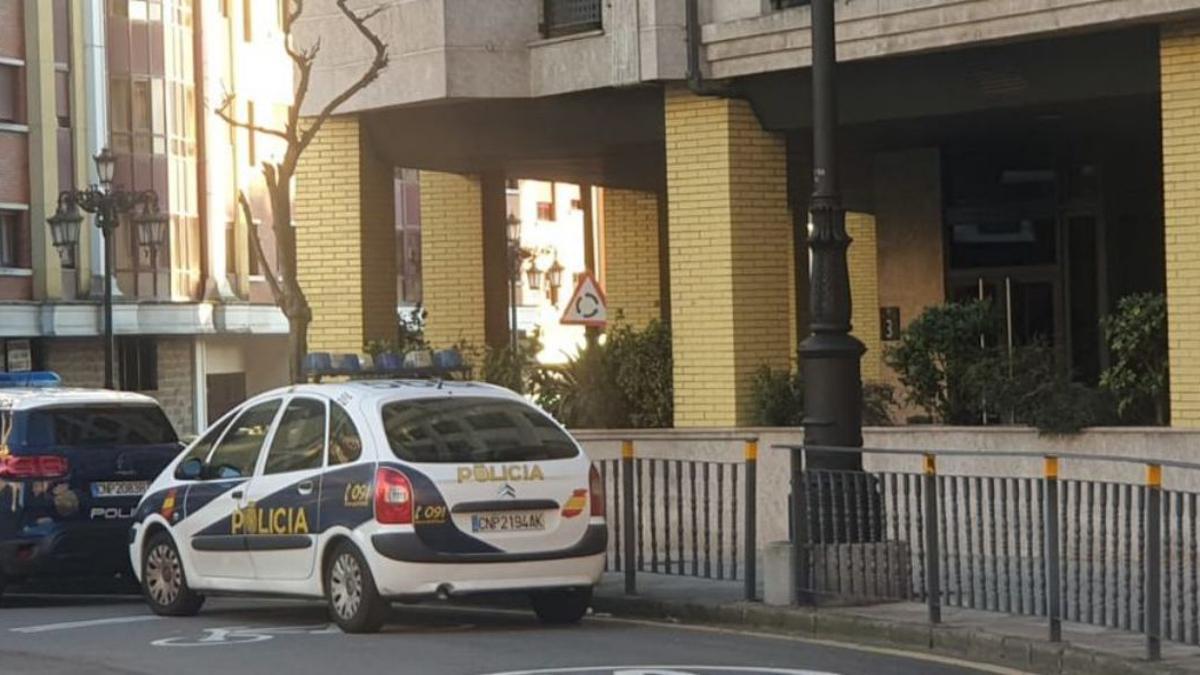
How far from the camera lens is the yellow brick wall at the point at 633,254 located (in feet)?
104

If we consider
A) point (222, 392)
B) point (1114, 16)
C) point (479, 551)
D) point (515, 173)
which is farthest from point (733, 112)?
point (222, 392)

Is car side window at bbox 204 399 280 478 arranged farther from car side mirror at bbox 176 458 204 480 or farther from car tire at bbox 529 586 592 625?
car tire at bbox 529 586 592 625

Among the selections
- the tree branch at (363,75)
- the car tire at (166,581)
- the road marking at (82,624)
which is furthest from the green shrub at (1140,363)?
the road marking at (82,624)

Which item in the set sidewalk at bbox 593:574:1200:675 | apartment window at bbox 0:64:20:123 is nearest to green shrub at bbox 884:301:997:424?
sidewalk at bbox 593:574:1200:675

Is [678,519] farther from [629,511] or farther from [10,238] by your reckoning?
[10,238]

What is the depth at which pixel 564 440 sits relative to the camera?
15.1 metres

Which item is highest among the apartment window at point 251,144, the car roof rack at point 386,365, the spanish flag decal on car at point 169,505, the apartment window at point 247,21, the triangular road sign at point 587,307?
the apartment window at point 247,21

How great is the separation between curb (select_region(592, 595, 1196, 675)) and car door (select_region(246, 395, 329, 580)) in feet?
7.71

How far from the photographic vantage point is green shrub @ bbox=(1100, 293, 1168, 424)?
20.2m

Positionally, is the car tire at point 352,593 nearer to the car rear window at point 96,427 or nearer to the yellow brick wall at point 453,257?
the car rear window at point 96,427

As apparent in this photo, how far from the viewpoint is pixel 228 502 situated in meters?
15.8

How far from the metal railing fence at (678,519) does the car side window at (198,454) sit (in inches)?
110

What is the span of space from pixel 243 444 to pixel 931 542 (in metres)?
4.75

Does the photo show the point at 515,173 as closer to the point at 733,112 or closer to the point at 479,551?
the point at 733,112
